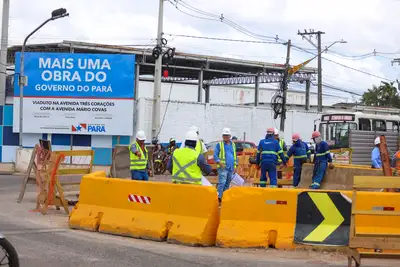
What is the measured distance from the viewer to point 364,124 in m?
31.9

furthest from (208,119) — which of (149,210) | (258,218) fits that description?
(258,218)

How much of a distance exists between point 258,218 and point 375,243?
2247 mm

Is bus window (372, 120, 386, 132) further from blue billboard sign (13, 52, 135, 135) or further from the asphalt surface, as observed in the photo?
the asphalt surface

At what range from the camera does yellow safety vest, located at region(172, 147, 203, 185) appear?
33.6ft

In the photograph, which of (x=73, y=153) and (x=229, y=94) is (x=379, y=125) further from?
(x=229, y=94)

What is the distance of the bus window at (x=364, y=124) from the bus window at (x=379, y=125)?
1.85ft

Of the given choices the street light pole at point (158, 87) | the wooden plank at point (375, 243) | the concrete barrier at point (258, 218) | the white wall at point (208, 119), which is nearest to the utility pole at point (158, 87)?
the street light pole at point (158, 87)

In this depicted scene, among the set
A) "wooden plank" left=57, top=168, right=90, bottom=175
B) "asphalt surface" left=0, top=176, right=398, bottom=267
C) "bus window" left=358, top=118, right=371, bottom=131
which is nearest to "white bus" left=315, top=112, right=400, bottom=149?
"bus window" left=358, top=118, right=371, bottom=131

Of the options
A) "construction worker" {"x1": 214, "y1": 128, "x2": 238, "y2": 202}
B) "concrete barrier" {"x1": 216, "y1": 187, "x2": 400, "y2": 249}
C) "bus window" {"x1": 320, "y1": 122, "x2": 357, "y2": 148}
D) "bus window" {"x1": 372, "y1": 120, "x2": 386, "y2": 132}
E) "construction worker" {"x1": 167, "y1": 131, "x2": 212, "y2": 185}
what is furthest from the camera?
"bus window" {"x1": 372, "y1": 120, "x2": 386, "y2": 132}

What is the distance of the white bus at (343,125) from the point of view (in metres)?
31.4

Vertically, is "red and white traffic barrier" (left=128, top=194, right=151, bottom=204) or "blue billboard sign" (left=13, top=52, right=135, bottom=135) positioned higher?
"blue billboard sign" (left=13, top=52, right=135, bottom=135)

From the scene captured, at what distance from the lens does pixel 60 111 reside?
2964 cm

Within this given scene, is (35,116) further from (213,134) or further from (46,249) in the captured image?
(46,249)

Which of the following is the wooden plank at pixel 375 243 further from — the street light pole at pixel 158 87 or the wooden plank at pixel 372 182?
the street light pole at pixel 158 87
